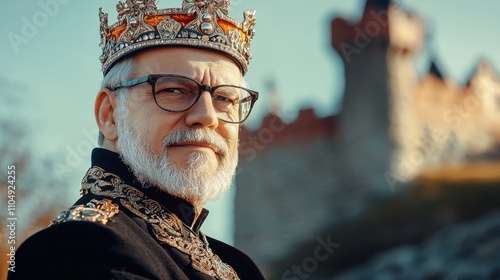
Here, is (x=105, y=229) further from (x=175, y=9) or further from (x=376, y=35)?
(x=376, y=35)

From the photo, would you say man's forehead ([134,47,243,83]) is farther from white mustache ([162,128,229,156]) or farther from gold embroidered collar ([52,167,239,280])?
gold embroidered collar ([52,167,239,280])

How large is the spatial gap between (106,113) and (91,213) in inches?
22.3

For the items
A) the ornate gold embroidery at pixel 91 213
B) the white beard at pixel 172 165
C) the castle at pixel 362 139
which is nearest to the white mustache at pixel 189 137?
the white beard at pixel 172 165

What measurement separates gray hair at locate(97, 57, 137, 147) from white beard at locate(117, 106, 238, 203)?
0.24 feet

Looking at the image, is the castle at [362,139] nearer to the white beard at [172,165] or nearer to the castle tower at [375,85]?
the castle tower at [375,85]

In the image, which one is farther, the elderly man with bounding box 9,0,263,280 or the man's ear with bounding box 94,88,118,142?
the man's ear with bounding box 94,88,118,142

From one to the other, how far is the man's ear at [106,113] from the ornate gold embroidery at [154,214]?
0.17 metres

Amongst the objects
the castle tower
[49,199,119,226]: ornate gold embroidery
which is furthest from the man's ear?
the castle tower

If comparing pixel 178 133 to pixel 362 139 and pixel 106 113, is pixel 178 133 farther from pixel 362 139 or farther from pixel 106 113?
pixel 362 139

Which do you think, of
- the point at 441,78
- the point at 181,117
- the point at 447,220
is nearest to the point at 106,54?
the point at 181,117

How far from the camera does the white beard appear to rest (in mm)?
2922

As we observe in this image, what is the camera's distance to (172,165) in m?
2.93

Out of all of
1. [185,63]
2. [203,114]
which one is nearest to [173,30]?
[185,63]

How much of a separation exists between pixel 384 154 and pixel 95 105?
3051 centimetres
